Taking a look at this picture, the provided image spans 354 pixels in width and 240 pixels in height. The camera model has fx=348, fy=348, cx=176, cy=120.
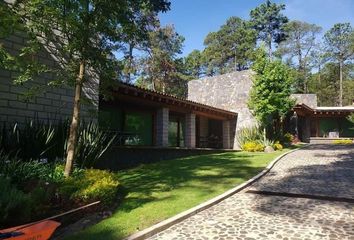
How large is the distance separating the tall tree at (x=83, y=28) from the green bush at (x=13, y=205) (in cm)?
261

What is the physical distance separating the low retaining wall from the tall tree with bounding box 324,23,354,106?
44635 millimetres

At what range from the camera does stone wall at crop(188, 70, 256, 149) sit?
26.8 m

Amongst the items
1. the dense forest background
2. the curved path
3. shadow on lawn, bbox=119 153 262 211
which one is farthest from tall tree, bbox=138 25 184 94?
the curved path

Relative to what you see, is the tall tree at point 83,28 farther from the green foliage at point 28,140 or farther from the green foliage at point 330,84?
the green foliage at point 330,84

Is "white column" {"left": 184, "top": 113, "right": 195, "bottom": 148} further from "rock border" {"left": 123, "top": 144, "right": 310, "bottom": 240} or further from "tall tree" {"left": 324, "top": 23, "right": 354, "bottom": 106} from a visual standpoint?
"tall tree" {"left": 324, "top": 23, "right": 354, "bottom": 106}

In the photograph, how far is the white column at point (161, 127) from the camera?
1900 cm

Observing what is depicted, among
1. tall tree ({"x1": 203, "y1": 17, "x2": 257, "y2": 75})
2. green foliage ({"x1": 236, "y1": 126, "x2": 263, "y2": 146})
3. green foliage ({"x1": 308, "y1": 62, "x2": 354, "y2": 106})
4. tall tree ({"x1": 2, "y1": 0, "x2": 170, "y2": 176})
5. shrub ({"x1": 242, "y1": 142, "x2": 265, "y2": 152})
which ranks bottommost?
shrub ({"x1": 242, "y1": 142, "x2": 265, "y2": 152})

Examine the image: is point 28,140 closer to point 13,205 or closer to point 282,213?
point 13,205

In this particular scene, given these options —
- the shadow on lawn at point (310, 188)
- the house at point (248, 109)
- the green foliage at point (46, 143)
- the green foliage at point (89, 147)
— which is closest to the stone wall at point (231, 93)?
the house at point (248, 109)

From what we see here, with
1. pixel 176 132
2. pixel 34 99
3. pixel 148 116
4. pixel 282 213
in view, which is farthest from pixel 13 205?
pixel 176 132

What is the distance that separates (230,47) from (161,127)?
39806 mm

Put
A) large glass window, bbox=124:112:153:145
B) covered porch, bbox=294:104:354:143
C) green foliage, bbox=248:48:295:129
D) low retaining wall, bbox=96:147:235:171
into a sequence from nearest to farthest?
low retaining wall, bbox=96:147:235:171 < large glass window, bbox=124:112:153:145 < green foliage, bbox=248:48:295:129 < covered porch, bbox=294:104:354:143

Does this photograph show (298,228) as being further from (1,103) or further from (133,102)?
(133,102)

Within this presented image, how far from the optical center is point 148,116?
66.1ft
